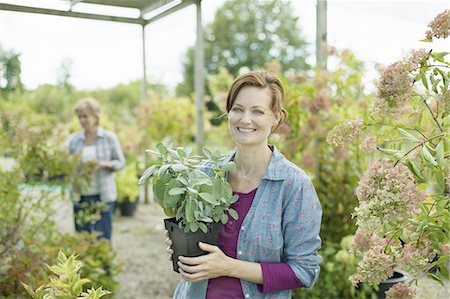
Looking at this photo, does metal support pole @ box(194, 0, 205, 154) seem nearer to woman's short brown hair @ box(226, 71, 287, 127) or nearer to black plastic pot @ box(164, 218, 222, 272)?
woman's short brown hair @ box(226, 71, 287, 127)

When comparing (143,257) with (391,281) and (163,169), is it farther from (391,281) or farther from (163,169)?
(163,169)

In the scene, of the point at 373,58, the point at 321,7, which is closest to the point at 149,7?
the point at 321,7

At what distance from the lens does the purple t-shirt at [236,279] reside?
1471 millimetres

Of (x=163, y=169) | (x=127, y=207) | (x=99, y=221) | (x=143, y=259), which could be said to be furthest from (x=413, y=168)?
(x=127, y=207)

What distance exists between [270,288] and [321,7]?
252 cm

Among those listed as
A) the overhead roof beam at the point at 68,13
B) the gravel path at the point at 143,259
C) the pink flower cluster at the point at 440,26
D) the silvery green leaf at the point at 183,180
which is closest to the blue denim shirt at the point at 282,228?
the silvery green leaf at the point at 183,180

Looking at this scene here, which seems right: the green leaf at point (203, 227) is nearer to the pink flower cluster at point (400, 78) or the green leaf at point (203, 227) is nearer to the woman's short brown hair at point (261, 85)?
the woman's short brown hair at point (261, 85)

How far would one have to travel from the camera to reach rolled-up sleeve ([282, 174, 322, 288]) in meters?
1.47

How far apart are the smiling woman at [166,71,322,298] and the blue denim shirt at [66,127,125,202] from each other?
2641 mm

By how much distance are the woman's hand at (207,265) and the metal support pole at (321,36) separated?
242cm

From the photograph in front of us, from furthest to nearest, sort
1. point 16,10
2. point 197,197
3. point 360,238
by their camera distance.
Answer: point 16,10, point 360,238, point 197,197

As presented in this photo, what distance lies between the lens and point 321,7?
357cm

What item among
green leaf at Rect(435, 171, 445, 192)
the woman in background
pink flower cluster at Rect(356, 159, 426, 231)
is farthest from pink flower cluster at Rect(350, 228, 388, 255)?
the woman in background

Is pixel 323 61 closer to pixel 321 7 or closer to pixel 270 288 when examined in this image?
pixel 321 7
